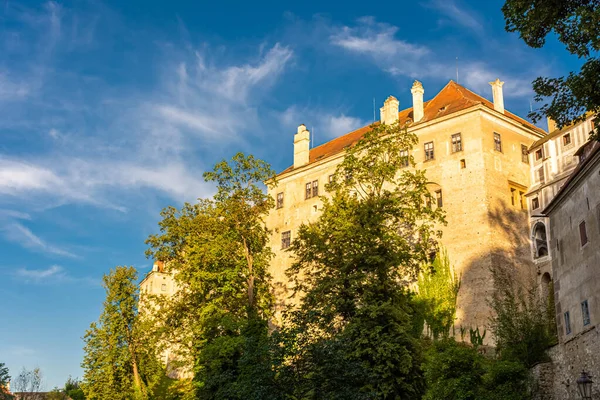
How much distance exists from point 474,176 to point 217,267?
1875 cm

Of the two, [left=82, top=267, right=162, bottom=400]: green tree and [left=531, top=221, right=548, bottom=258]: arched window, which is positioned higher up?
[left=531, top=221, right=548, bottom=258]: arched window

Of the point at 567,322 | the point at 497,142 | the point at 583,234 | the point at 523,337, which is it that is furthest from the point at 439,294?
the point at 583,234

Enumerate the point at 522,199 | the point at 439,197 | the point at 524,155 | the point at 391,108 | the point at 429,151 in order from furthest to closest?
the point at 391,108 → the point at 429,151 → the point at 524,155 → the point at 439,197 → the point at 522,199

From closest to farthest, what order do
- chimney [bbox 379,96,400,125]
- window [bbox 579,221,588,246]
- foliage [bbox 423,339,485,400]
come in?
window [bbox 579,221,588,246]
foliage [bbox 423,339,485,400]
chimney [bbox 379,96,400,125]

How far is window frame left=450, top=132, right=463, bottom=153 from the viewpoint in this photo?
1873 inches

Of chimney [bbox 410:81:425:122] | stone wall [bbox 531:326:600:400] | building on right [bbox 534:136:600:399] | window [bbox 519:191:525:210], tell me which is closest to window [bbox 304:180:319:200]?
chimney [bbox 410:81:425:122]

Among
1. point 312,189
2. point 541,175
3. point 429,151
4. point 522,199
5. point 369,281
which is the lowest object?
point 369,281

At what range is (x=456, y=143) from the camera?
1880 inches

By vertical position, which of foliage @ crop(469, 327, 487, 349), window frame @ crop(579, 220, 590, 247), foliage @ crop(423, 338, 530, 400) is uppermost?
window frame @ crop(579, 220, 590, 247)

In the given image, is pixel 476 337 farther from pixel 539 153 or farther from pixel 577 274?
pixel 577 274

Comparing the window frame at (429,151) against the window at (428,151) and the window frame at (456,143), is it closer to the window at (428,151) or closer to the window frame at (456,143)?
the window at (428,151)

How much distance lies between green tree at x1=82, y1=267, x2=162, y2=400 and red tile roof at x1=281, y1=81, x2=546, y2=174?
19219 millimetres

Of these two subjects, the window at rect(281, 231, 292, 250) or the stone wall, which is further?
the window at rect(281, 231, 292, 250)

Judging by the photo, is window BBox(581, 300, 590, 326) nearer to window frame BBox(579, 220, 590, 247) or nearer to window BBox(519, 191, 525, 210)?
window frame BBox(579, 220, 590, 247)
